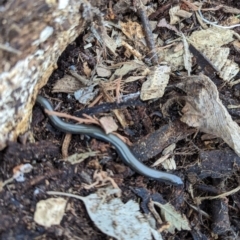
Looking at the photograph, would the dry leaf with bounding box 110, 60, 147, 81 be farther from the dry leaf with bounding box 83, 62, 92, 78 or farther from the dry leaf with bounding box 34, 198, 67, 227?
the dry leaf with bounding box 34, 198, 67, 227

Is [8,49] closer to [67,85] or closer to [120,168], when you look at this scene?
[67,85]

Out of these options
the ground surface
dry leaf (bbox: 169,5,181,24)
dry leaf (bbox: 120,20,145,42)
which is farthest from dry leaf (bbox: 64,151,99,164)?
dry leaf (bbox: 169,5,181,24)

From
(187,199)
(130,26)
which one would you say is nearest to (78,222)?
(187,199)

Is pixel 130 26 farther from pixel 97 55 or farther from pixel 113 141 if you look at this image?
pixel 113 141

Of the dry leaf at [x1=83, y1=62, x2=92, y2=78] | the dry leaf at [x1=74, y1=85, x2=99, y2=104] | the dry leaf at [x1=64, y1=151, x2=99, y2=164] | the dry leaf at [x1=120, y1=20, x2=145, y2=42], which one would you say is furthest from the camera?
the dry leaf at [x1=120, y1=20, x2=145, y2=42]

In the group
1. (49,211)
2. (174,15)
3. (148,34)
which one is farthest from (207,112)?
(49,211)

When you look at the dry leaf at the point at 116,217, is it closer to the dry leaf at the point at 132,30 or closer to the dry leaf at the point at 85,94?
the dry leaf at the point at 85,94
